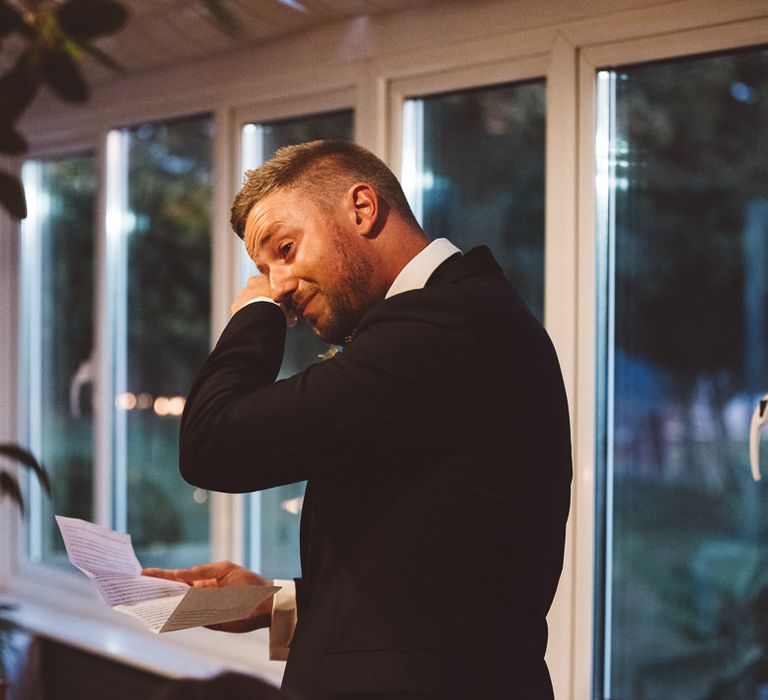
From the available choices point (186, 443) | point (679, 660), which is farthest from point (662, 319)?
point (186, 443)

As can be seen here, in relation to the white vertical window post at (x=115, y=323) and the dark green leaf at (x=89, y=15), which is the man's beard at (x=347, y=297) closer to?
the dark green leaf at (x=89, y=15)

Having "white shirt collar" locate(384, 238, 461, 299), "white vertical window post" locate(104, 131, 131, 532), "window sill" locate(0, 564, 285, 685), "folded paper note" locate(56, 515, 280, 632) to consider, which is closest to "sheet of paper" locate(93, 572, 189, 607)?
"folded paper note" locate(56, 515, 280, 632)

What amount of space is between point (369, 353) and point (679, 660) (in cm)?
141

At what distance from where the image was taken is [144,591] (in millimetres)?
1322

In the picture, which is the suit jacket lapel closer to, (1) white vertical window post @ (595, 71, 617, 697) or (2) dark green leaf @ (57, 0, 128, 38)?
(2) dark green leaf @ (57, 0, 128, 38)

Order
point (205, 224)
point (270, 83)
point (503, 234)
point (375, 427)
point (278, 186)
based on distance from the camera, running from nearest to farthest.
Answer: point (375, 427)
point (278, 186)
point (503, 234)
point (270, 83)
point (205, 224)

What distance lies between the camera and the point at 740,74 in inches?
81.2

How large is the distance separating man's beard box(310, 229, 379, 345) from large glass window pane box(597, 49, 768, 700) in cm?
103

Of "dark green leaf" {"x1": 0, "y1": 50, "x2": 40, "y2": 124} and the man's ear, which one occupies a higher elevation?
the man's ear

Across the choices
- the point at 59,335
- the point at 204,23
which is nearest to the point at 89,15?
the point at 204,23

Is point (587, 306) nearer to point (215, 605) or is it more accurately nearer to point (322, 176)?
point (322, 176)

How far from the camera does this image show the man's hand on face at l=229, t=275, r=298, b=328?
4.44 feet

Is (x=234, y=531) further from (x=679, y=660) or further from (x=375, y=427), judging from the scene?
(x=375, y=427)

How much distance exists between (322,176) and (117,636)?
223 centimetres
